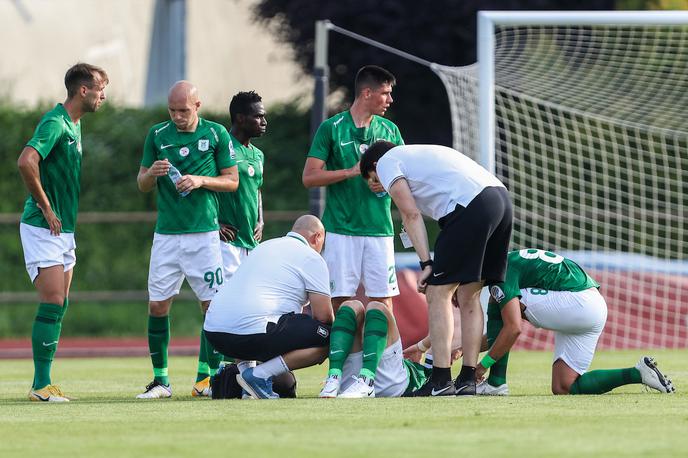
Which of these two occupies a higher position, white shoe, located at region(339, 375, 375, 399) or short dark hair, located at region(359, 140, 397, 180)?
short dark hair, located at region(359, 140, 397, 180)

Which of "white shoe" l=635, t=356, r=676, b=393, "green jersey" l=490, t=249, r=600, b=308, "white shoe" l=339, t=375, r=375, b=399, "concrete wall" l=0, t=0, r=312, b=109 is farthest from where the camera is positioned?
"concrete wall" l=0, t=0, r=312, b=109

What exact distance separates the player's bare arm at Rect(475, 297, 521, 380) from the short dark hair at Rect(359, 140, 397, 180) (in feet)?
4.15

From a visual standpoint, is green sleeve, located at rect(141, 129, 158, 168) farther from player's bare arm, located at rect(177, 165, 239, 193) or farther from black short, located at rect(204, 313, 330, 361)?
black short, located at rect(204, 313, 330, 361)

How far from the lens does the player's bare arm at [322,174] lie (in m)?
9.83

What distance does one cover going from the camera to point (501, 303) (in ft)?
29.5

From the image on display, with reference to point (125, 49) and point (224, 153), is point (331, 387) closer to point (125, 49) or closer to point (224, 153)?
point (224, 153)

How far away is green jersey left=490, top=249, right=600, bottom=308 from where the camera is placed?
29.9 ft

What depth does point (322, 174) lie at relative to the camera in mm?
9898

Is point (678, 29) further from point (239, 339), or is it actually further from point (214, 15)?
point (214, 15)

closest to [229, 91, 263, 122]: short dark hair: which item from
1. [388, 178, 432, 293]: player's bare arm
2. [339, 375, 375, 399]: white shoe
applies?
[388, 178, 432, 293]: player's bare arm

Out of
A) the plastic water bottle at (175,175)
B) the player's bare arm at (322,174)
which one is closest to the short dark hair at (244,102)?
the player's bare arm at (322,174)

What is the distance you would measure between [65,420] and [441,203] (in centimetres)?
276

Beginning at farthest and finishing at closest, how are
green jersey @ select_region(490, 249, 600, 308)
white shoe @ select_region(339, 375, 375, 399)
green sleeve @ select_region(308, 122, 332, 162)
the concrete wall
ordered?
the concrete wall
green sleeve @ select_region(308, 122, 332, 162)
green jersey @ select_region(490, 249, 600, 308)
white shoe @ select_region(339, 375, 375, 399)

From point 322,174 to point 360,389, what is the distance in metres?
2.03
